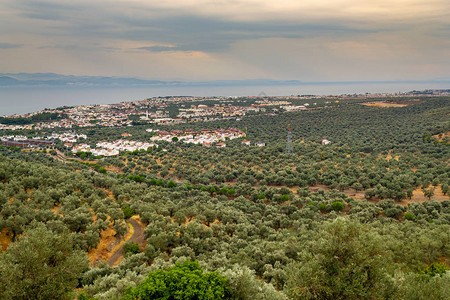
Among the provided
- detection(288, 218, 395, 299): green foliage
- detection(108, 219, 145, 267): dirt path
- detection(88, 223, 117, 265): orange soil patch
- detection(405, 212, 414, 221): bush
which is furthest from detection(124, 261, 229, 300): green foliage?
detection(405, 212, 414, 221): bush

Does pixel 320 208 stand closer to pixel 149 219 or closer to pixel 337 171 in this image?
pixel 337 171

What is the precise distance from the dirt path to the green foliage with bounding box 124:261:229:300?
7.58 metres

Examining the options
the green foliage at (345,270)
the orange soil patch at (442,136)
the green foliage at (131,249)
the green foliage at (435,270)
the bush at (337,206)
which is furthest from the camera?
the orange soil patch at (442,136)

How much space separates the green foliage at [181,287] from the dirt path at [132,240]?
7579 mm

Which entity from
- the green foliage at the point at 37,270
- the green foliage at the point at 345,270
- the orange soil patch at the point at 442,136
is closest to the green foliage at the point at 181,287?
the green foliage at the point at 37,270

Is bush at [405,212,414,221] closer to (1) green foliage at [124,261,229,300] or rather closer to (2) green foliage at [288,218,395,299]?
(2) green foliage at [288,218,395,299]

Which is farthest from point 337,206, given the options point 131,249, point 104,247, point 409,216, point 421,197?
point 104,247

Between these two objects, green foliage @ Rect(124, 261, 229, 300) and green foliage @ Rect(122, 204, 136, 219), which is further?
green foliage @ Rect(122, 204, 136, 219)

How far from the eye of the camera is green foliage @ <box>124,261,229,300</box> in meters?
9.23

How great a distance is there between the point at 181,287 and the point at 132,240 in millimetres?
11142

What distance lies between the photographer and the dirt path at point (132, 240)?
1688cm

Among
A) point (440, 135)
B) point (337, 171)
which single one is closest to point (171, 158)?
point (337, 171)

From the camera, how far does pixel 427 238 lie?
53.5ft

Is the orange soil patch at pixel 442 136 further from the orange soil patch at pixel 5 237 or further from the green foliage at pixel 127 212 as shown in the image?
the orange soil patch at pixel 5 237
